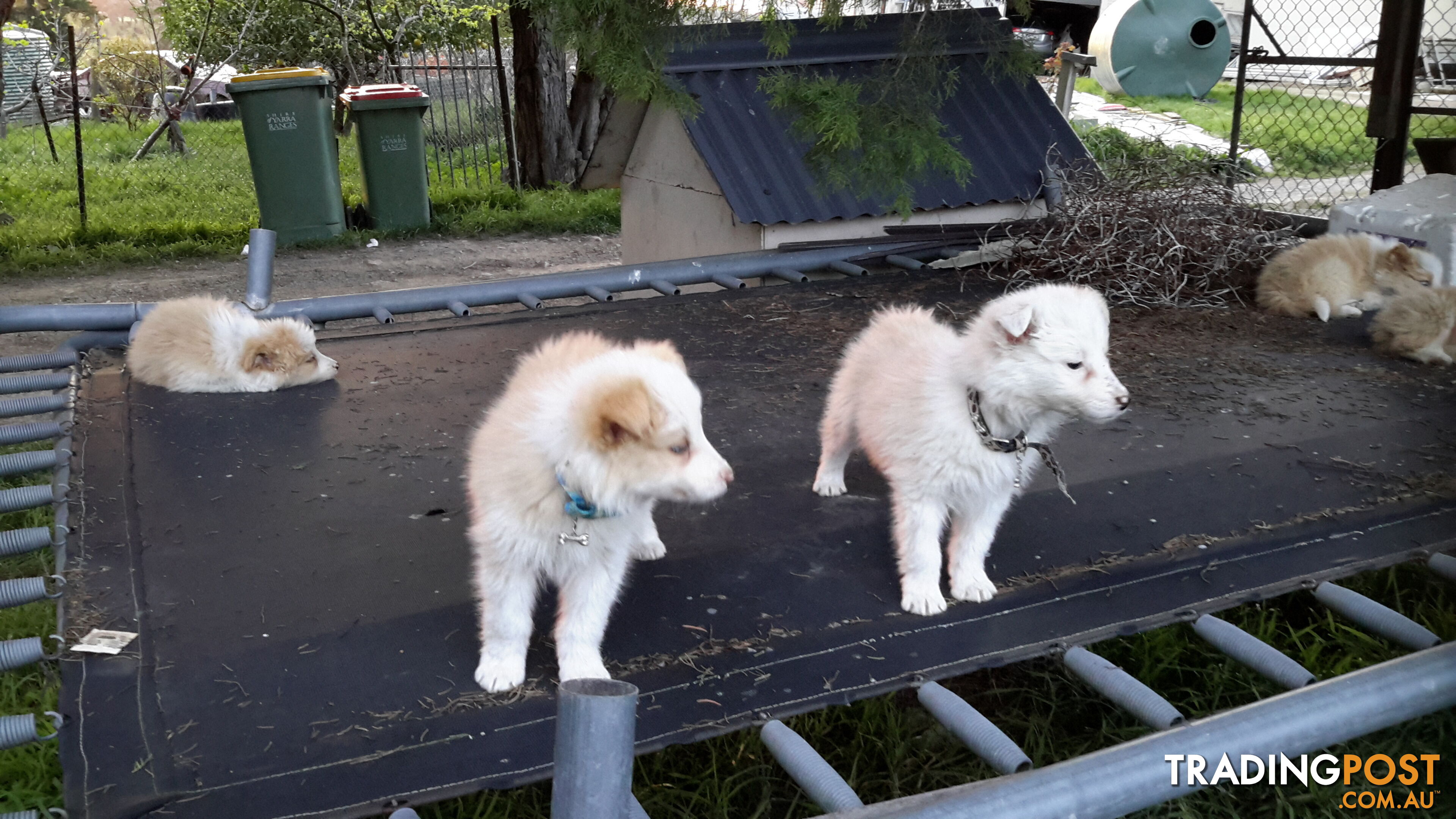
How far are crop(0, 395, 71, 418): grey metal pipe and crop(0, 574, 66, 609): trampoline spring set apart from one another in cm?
157

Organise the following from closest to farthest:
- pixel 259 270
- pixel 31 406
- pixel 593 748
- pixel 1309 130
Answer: pixel 593 748 < pixel 31 406 < pixel 259 270 < pixel 1309 130

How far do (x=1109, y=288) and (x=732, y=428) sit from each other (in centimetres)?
255

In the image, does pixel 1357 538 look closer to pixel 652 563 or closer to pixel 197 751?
pixel 652 563

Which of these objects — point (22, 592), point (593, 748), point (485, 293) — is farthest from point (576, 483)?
point (485, 293)

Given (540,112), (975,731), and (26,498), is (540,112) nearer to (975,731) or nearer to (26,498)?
(26,498)

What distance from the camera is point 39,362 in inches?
164

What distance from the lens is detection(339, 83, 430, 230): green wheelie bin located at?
9.16 m

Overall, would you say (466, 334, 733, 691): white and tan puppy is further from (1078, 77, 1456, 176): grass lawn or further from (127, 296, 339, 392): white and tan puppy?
(1078, 77, 1456, 176): grass lawn

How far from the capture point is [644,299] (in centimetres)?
523

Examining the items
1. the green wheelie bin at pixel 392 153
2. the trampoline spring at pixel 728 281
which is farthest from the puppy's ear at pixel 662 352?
the green wheelie bin at pixel 392 153

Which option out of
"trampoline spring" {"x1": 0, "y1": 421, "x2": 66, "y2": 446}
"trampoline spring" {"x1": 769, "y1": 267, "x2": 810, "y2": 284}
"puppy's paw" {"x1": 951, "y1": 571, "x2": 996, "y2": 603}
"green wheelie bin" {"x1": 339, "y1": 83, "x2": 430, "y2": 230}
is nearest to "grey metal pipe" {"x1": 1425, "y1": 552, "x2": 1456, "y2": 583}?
"puppy's paw" {"x1": 951, "y1": 571, "x2": 996, "y2": 603}

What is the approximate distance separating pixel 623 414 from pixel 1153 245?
4.07 meters

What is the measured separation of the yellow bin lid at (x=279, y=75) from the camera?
8469 millimetres

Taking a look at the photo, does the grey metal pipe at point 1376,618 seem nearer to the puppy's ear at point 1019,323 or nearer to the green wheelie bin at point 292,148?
the puppy's ear at point 1019,323
